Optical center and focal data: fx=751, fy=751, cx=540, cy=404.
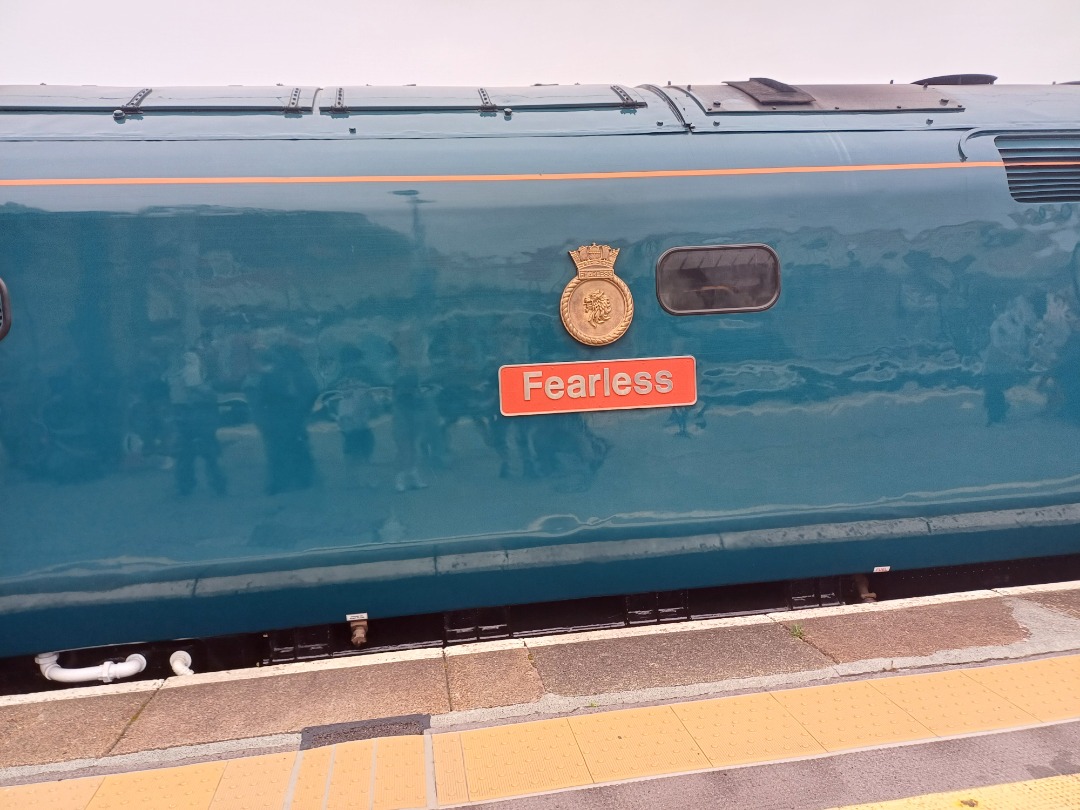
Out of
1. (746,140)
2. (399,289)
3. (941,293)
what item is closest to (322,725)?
(399,289)

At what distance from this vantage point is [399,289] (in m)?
3.46

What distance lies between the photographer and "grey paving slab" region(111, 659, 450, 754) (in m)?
3.10

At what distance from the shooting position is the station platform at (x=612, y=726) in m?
2.71

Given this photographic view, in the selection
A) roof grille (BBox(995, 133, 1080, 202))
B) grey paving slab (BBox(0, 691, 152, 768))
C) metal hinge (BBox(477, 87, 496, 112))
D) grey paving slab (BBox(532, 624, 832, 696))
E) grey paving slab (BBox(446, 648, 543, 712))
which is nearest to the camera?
grey paving slab (BBox(0, 691, 152, 768))

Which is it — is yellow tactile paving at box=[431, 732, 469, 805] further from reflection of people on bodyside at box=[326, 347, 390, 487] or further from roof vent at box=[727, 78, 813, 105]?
roof vent at box=[727, 78, 813, 105]

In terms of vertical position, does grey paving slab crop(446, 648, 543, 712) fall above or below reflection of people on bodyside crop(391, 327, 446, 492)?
below

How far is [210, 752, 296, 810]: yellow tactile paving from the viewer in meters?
2.68

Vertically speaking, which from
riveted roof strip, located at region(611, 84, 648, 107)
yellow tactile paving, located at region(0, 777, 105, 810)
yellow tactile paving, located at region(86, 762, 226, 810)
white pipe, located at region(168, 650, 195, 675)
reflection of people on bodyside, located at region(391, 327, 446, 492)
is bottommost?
yellow tactile paving, located at region(86, 762, 226, 810)

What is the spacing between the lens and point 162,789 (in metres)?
2.76

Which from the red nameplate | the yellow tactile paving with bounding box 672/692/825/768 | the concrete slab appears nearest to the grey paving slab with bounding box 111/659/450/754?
the yellow tactile paving with bounding box 672/692/825/768

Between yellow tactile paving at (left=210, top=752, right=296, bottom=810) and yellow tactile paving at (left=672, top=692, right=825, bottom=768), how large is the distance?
1.58m

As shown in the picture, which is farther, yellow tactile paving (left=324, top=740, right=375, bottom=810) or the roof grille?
the roof grille

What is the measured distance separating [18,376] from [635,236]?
9.19 ft

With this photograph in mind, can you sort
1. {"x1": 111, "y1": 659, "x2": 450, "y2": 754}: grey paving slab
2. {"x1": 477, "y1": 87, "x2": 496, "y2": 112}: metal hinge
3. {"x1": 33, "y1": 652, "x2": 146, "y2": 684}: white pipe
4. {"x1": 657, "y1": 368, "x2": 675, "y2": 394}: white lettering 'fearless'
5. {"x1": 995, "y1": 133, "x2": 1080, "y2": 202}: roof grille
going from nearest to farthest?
{"x1": 111, "y1": 659, "x2": 450, "y2": 754}: grey paving slab → {"x1": 33, "y1": 652, "x2": 146, "y2": 684}: white pipe → {"x1": 657, "y1": 368, "x2": 675, "y2": 394}: white lettering 'fearless' → {"x1": 477, "y1": 87, "x2": 496, "y2": 112}: metal hinge → {"x1": 995, "y1": 133, "x2": 1080, "y2": 202}: roof grille
